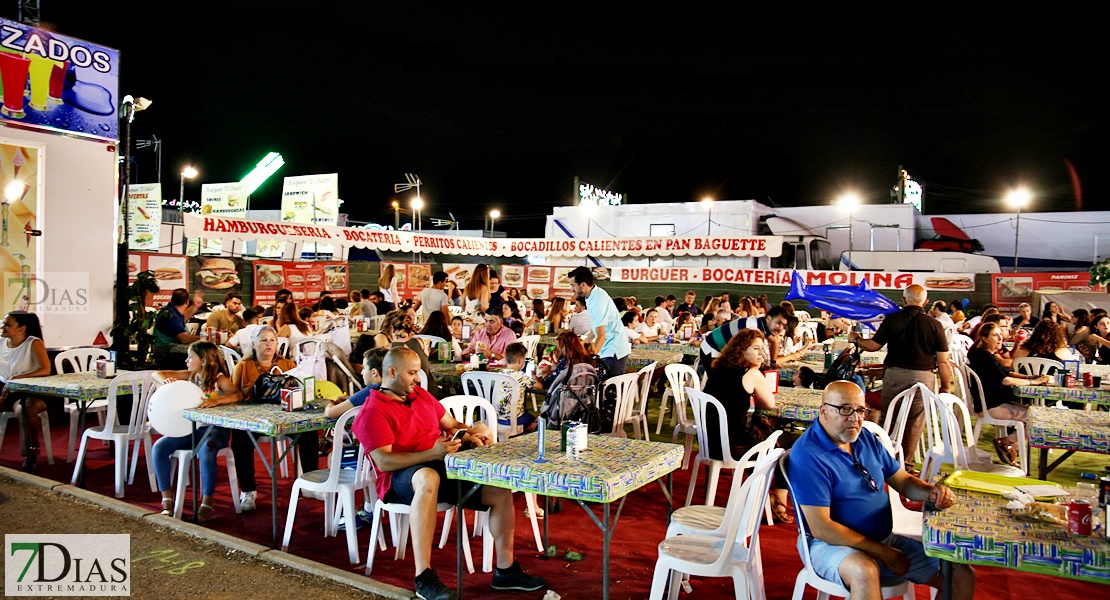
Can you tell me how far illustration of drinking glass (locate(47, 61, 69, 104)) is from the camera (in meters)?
8.63

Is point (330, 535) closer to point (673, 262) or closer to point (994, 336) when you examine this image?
point (994, 336)

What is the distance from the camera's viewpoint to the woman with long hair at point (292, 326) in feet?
26.7

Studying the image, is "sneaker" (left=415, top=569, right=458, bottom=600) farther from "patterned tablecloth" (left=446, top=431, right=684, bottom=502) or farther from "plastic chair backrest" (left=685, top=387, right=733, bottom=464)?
"plastic chair backrest" (left=685, top=387, right=733, bottom=464)

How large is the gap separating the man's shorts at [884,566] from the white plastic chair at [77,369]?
617 cm

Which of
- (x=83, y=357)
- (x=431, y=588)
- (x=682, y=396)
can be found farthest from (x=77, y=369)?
(x=682, y=396)

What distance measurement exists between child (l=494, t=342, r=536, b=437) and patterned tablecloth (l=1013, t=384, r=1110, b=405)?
429cm

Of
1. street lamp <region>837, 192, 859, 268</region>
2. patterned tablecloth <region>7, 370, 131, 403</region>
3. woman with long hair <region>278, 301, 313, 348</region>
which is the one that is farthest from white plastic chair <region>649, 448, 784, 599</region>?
street lamp <region>837, 192, 859, 268</region>

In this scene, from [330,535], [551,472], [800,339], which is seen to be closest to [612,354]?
[330,535]

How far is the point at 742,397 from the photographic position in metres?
4.91

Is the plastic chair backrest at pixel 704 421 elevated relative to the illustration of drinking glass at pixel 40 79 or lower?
lower

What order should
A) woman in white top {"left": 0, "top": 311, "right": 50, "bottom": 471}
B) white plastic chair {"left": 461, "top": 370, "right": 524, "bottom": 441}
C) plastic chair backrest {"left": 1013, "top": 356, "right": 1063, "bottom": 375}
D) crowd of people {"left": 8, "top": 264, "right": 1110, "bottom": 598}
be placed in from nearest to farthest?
crowd of people {"left": 8, "top": 264, "right": 1110, "bottom": 598}, white plastic chair {"left": 461, "top": 370, "right": 524, "bottom": 441}, woman in white top {"left": 0, "top": 311, "right": 50, "bottom": 471}, plastic chair backrest {"left": 1013, "top": 356, "right": 1063, "bottom": 375}

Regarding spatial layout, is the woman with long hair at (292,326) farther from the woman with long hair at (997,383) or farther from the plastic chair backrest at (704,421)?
the woman with long hair at (997,383)

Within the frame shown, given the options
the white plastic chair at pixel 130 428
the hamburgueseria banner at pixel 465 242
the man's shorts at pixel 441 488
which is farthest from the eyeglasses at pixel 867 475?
the hamburgueseria banner at pixel 465 242

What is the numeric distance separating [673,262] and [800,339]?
15891mm
